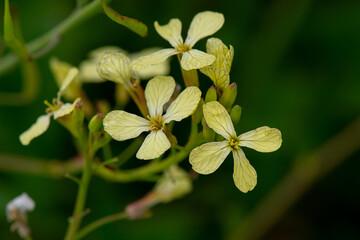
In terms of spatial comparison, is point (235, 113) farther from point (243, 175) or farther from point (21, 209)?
point (21, 209)

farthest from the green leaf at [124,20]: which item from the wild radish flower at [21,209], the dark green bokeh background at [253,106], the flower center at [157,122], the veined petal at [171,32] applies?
the dark green bokeh background at [253,106]

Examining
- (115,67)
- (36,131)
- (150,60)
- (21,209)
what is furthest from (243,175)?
(21,209)

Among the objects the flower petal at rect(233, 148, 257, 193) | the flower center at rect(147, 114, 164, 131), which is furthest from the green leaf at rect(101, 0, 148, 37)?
the flower petal at rect(233, 148, 257, 193)

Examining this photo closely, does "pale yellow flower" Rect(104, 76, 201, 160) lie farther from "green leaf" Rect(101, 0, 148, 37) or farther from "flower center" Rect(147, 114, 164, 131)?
"green leaf" Rect(101, 0, 148, 37)

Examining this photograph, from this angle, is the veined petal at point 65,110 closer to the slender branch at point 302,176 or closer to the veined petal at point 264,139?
the veined petal at point 264,139

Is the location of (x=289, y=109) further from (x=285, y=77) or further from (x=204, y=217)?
(x=204, y=217)

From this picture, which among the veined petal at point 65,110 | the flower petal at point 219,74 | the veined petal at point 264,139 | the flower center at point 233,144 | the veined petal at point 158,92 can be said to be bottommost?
the veined petal at point 264,139
